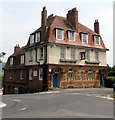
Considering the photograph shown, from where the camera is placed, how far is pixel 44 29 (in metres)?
27.8

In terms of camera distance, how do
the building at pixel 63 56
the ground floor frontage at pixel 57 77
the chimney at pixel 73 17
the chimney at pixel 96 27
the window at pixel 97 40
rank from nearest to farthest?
the ground floor frontage at pixel 57 77
the building at pixel 63 56
the chimney at pixel 73 17
the window at pixel 97 40
the chimney at pixel 96 27

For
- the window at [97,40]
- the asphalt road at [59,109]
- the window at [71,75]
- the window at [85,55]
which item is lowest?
the asphalt road at [59,109]

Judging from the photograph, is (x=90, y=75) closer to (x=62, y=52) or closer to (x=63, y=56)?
(x=63, y=56)

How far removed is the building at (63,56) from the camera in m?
26.1

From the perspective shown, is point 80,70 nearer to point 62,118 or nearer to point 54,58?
point 54,58

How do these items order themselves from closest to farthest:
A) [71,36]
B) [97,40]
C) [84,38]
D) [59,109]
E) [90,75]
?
[59,109] → [71,36] → [90,75] → [84,38] → [97,40]

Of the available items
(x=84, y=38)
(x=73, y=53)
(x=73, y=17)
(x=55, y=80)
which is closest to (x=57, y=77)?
(x=55, y=80)

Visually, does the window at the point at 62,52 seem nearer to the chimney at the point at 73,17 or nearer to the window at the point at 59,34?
the window at the point at 59,34

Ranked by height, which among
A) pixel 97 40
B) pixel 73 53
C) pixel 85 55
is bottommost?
pixel 85 55

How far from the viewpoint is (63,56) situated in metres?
27.3

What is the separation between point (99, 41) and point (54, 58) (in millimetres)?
10627

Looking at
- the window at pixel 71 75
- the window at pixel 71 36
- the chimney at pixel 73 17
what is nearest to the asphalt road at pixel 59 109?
the window at pixel 71 75

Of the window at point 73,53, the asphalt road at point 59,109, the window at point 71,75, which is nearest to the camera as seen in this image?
the asphalt road at point 59,109

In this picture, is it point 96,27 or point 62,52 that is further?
point 96,27
